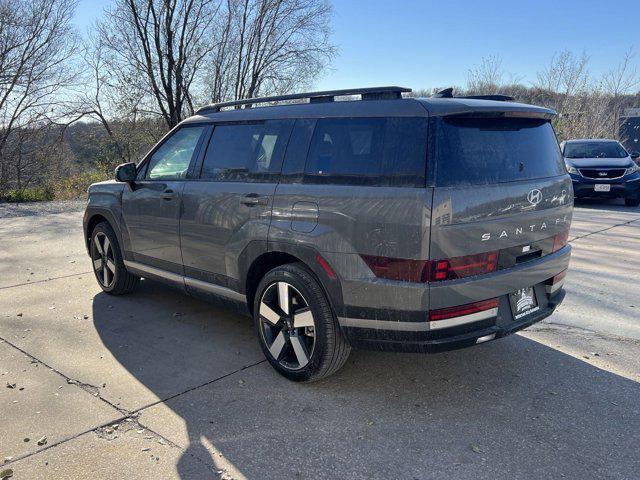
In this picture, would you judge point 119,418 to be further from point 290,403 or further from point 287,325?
point 287,325

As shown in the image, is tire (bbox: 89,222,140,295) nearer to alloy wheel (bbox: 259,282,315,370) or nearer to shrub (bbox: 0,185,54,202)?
alloy wheel (bbox: 259,282,315,370)

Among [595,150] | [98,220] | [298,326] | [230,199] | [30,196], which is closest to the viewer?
[298,326]

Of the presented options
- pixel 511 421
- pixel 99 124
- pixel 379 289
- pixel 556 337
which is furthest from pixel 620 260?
pixel 99 124

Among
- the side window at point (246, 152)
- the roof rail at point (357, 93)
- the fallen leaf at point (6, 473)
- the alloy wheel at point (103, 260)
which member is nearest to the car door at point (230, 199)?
the side window at point (246, 152)

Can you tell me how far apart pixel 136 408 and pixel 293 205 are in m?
1.60

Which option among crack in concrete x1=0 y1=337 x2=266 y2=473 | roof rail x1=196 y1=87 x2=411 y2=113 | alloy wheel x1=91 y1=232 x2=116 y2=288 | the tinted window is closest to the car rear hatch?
the tinted window

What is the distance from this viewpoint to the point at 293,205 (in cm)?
334

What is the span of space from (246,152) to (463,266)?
1.86 metres

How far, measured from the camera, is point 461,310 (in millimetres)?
2889

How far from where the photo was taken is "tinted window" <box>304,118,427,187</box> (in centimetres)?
287

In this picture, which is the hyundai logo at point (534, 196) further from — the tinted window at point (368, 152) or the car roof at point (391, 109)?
the tinted window at point (368, 152)

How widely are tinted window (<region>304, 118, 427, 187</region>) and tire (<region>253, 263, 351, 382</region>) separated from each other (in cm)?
67

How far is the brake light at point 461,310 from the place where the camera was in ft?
9.29

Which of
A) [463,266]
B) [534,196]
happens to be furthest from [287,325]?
[534,196]
